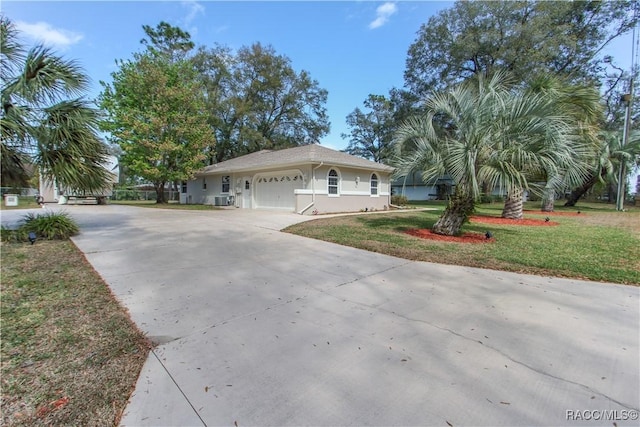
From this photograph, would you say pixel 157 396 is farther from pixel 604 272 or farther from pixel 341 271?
pixel 604 272

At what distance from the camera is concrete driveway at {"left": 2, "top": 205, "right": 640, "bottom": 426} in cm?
186

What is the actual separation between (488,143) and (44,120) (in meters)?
10.1

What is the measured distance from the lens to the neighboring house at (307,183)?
1459 cm

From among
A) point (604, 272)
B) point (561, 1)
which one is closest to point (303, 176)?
point (604, 272)

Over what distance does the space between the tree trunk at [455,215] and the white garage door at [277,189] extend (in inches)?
340

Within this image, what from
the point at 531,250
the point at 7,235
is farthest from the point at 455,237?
the point at 7,235

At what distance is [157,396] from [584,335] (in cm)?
382

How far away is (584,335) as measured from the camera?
9.17ft

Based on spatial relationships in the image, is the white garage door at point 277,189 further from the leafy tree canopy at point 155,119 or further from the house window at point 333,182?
the leafy tree canopy at point 155,119

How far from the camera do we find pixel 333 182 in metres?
15.6

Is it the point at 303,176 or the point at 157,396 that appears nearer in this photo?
the point at 157,396

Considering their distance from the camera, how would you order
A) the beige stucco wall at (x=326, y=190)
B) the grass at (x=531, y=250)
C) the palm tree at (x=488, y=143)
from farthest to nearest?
the beige stucco wall at (x=326, y=190) < the palm tree at (x=488, y=143) < the grass at (x=531, y=250)
